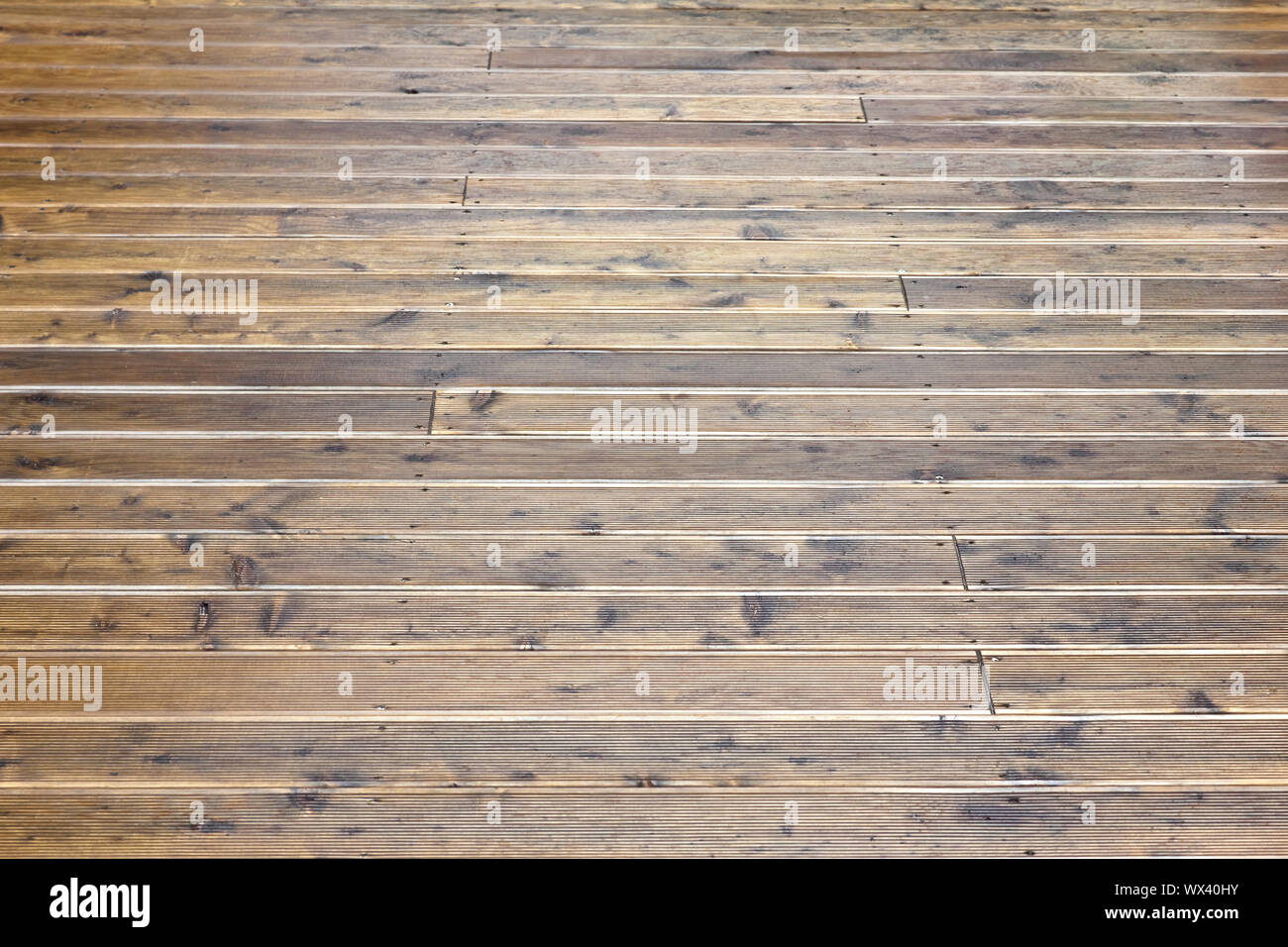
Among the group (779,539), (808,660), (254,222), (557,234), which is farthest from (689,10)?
(808,660)

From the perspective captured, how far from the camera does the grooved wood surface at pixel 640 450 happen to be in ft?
4.73

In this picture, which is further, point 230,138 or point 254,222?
point 230,138

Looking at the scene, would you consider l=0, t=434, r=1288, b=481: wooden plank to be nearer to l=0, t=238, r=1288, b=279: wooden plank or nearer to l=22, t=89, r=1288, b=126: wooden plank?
l=0, t=238, r=1288, b=279: wooden plank

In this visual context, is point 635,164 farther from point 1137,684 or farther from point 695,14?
point 1137,684

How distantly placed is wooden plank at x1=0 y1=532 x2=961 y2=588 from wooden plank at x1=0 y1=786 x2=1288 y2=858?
34cm

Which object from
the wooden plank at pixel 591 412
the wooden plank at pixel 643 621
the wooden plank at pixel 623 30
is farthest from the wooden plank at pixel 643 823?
the wooden plank at pixel 623 30

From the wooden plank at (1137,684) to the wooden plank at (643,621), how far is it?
23 mm

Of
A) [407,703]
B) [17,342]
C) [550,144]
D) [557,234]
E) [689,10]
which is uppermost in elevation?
[689,10]

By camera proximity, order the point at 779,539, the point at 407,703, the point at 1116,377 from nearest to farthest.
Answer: the point at 407,703, the point at 779,539, the point at 1116,377

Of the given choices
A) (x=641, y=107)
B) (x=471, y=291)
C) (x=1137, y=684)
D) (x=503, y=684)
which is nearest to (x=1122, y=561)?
(x=1137, y=684)

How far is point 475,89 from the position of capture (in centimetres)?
275

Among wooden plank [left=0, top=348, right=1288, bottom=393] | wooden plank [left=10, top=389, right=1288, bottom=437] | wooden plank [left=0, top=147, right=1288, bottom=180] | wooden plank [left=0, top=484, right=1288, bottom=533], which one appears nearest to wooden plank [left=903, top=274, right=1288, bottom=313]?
wooden plank [left=0, top=348, right=1288, bottom=393]

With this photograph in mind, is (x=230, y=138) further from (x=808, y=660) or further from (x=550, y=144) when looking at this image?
(x=808, y=660)

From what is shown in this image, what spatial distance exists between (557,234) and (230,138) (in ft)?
2.79
